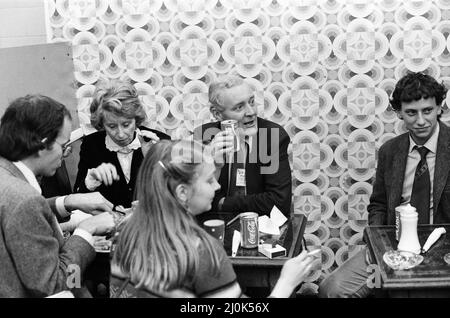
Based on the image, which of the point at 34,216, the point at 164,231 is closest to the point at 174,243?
the point at 164,231

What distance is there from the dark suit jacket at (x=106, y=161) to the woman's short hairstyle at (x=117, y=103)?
13cm

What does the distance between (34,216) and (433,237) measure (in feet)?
4.81

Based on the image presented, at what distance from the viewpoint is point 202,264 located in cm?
156

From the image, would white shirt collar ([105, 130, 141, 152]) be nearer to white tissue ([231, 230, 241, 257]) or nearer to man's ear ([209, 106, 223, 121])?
man's ear ([209, 106, 223, 121])

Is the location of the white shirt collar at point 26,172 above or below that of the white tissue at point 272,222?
above

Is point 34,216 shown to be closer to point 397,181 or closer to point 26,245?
point 26,245

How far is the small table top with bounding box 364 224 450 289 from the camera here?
1.89 meters

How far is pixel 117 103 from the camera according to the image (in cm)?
282

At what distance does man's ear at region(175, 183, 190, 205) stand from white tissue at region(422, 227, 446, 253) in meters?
0.97

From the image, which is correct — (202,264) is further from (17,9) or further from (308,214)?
(17,9)

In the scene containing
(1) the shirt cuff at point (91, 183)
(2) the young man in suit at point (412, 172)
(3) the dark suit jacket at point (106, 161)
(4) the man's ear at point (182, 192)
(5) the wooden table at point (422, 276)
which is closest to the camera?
(4) the man's ear at point (182, 192)

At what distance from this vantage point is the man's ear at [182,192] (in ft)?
5.63

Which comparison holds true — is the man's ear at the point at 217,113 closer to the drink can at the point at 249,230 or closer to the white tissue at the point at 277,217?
the white tissue at the point at 277,217

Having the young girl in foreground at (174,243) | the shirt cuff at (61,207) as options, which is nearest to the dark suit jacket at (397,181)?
the young girl in foreground at (174,243)
